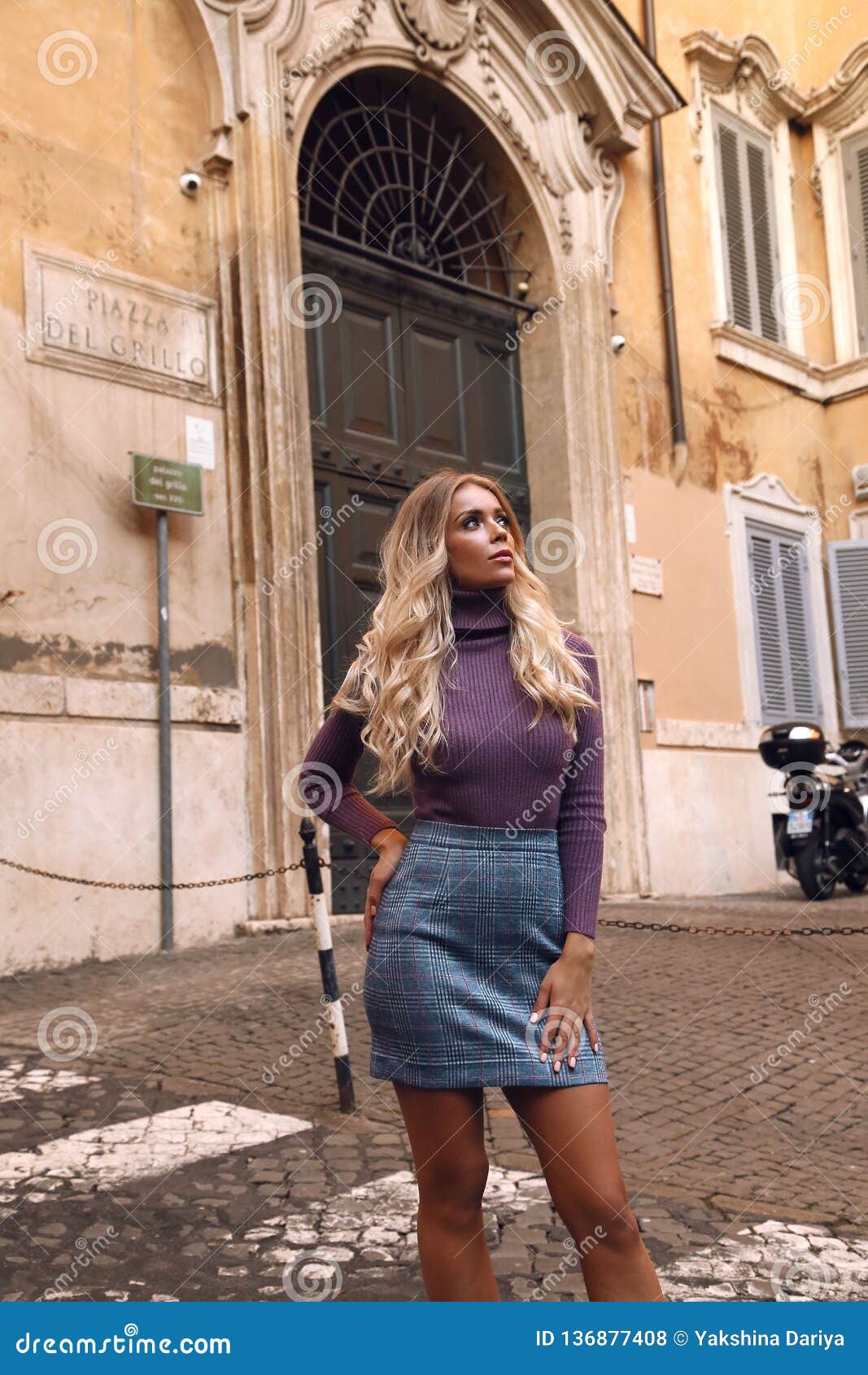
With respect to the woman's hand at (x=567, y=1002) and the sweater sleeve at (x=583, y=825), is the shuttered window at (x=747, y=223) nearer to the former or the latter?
the sweater sleeve at (x=583, y=825)

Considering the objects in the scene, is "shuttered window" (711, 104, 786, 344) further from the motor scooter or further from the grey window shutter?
the motor scooter

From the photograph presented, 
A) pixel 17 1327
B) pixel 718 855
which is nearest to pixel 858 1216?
pixel 17 1327

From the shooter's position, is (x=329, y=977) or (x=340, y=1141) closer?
(x=340, y=1141)

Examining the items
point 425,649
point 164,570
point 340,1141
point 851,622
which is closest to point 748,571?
point 851,622

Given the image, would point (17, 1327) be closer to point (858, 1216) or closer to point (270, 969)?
point (858, 1216)

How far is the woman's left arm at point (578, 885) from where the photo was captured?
2.13 m

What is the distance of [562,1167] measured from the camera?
6.72 ft

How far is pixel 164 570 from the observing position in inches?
313

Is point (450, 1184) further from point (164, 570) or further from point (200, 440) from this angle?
point (200, 440)

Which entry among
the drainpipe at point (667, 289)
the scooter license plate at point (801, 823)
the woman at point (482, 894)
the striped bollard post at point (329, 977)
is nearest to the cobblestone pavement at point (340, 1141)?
the striped bollard post at point (329, 977)

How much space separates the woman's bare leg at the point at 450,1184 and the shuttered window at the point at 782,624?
11.5 metres

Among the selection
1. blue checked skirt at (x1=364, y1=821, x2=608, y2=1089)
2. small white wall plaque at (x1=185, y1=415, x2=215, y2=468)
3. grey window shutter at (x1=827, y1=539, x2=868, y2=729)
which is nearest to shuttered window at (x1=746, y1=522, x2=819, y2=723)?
grey window shutter at (x1=827, y1=539, x2=868, y2=729)

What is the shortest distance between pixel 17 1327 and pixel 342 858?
21.2 feet

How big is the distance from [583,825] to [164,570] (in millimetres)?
6044
